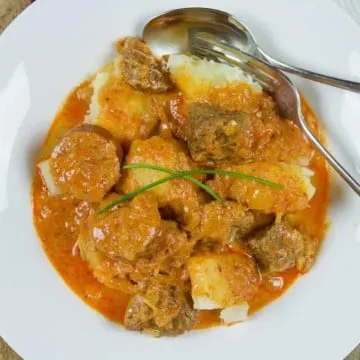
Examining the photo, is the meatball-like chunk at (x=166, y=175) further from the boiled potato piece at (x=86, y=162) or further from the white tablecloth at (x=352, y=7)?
the white tablecloth at (x=352, y=7)

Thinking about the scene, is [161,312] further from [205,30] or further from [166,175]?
[205,30]

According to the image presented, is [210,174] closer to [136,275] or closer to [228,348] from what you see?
[136,275]

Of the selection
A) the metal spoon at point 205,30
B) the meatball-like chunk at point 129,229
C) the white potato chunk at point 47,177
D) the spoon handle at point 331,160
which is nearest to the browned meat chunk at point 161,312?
the meatball-like chunk at point 129,229

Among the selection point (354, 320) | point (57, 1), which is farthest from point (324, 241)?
point (57, 1)

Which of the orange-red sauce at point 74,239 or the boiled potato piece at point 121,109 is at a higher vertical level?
the boiled potato piece at point 121,109

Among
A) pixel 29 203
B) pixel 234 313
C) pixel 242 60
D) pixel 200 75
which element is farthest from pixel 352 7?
pixel 29 203

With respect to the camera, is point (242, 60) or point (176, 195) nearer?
point (176, 195)

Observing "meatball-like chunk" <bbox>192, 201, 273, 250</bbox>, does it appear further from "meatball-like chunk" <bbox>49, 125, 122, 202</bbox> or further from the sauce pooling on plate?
"meatball-like chunk" <bbox>49, 125, 122, 202</bbox>
